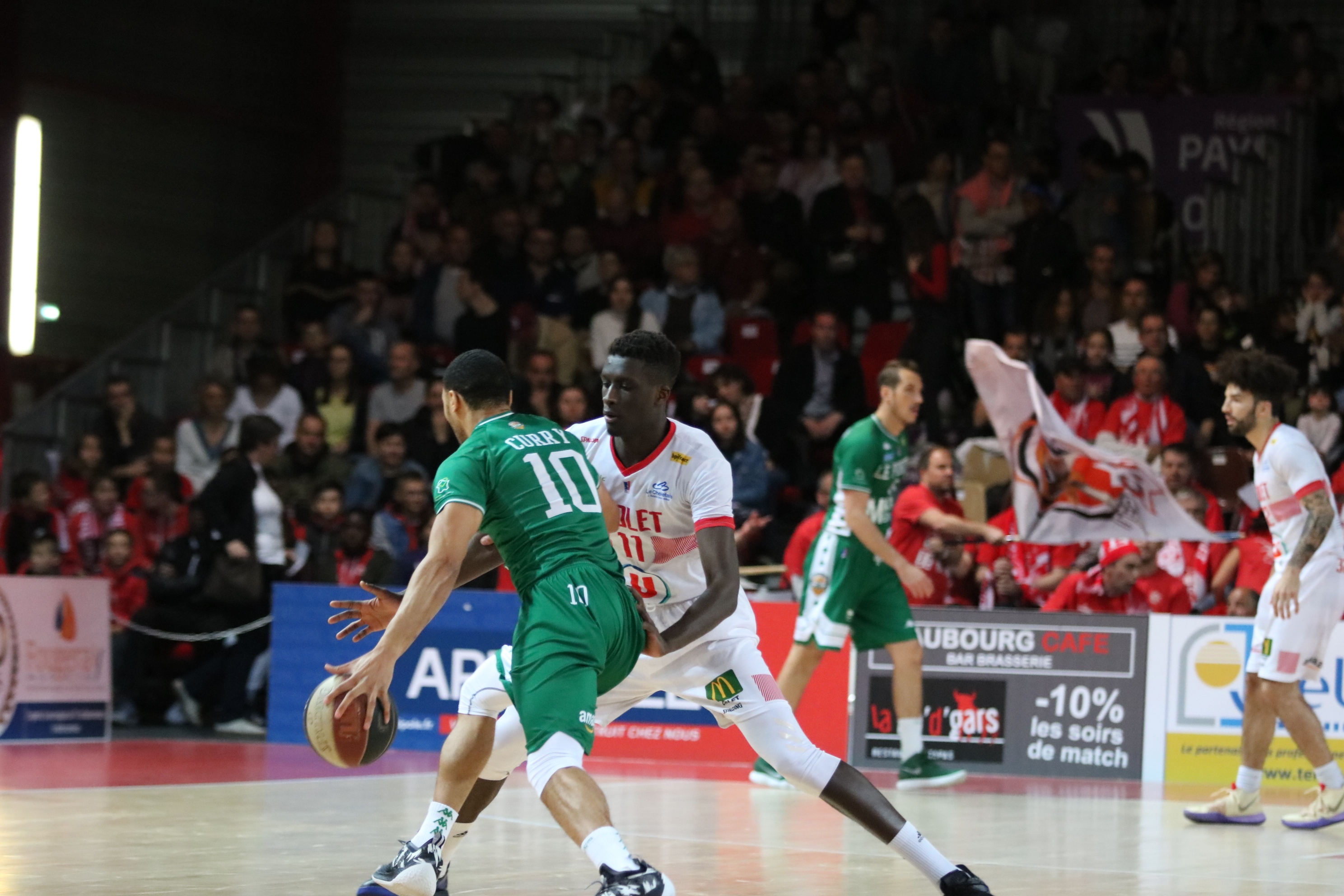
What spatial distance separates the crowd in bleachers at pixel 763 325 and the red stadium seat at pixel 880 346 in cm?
3

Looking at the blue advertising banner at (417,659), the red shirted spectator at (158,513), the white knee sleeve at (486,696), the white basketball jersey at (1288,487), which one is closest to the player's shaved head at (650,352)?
the white knee sleeve at (486,696)

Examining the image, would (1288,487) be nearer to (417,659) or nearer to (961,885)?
(961,885)

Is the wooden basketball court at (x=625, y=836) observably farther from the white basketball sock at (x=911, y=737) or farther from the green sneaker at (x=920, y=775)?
the white basketball sock at (x=911, y=737)

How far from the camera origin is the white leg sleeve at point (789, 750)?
661 centimetres

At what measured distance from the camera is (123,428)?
17281 millimetres

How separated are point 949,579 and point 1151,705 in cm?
205

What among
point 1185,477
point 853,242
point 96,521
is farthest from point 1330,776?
point 96,521

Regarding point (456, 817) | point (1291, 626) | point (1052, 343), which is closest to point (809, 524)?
point (1052, 343)

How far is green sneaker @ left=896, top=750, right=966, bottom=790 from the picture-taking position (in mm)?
11398

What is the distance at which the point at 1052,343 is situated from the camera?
53.0 ft

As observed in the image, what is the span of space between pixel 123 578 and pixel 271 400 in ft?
8.41

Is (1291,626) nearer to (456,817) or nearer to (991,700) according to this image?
(991,700)

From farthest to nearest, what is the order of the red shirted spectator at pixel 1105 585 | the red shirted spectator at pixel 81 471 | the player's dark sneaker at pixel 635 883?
the red shirted spectator at pixel 81 471, the red shirted spectator at pixel 1105 585, the player's dark sneaker at pixel 635 883

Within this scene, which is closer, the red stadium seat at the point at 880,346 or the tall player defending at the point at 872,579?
the tall player defending at the point at 872,579
